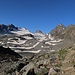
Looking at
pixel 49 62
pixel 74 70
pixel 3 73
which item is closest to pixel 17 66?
pixel 3 73

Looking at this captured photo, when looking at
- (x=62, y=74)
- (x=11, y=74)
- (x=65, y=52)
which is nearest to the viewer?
(x=62, y=74)

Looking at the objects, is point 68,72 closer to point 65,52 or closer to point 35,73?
point 35,73

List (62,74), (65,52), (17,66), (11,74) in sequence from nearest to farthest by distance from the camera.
→ 1. (62,74)
2. (11,74)
3. (17,66)
4. (65,52)

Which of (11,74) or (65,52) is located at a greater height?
(65,52)

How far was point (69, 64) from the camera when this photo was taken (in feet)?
63.9

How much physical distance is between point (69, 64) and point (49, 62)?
318cm

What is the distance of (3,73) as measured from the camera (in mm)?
19844

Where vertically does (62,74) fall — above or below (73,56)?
below

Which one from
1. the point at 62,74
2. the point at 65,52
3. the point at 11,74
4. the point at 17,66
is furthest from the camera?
the point at 65,52

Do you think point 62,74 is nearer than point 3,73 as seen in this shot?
Yes

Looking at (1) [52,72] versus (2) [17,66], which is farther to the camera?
(2) [17,66]

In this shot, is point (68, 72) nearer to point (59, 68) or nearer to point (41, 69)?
point (59, 68)

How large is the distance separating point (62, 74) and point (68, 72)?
596mm

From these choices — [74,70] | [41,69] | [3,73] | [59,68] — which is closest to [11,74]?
[3,73]
